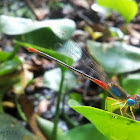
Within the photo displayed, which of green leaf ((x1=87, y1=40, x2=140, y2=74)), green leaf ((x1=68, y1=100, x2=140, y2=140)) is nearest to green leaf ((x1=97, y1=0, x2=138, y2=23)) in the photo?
green leaf ((x1=87, y1=40, x2=140, y2=74))

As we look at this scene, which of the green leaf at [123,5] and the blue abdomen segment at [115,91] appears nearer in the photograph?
the blue abdomen segment at [115,91]

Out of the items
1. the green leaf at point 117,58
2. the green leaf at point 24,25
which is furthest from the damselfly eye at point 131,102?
the green leaf at point 117,58

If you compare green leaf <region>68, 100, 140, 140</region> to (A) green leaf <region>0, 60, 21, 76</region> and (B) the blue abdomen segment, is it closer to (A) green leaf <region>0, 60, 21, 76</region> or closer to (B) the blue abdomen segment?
(B) the blue abdomen segment

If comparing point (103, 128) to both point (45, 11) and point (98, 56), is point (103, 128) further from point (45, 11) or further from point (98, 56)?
point (45, 11)

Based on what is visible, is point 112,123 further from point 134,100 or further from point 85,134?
point 85,134

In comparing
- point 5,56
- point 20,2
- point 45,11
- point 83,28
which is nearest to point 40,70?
point 5,56

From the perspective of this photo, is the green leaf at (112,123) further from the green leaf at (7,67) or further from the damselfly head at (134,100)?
the green leaf at (7,67)

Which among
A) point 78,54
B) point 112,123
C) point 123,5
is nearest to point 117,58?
point 123,5
